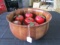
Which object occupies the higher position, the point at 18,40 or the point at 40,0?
the point at 18,40

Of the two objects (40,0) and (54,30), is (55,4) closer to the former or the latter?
(40,0)

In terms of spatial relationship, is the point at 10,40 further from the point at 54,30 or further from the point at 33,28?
the point at 54,30

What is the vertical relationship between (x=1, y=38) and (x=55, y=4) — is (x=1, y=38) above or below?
above

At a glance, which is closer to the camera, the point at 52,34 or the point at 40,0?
the point at 52,34

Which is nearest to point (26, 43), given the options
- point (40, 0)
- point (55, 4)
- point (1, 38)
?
point (1, 38)

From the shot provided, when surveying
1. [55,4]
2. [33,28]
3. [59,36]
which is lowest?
[55,4]

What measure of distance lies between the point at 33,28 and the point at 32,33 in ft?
0.13

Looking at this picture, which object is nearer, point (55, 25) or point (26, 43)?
point (26, 43)

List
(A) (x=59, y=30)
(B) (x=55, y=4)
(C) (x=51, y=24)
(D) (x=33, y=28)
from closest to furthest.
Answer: (D) (x=33, y=28) → (A) (x=59, y=30) → (C) (x=51, y=24) → (B) (x=55, y=4)

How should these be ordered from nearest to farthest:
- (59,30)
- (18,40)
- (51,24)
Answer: (18,40) → (59,30) → (51,24)

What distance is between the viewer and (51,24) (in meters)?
1.18

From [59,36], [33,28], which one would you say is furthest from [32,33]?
[59,36]

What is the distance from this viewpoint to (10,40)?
932 millimetres

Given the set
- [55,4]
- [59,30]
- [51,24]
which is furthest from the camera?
[55,4]
